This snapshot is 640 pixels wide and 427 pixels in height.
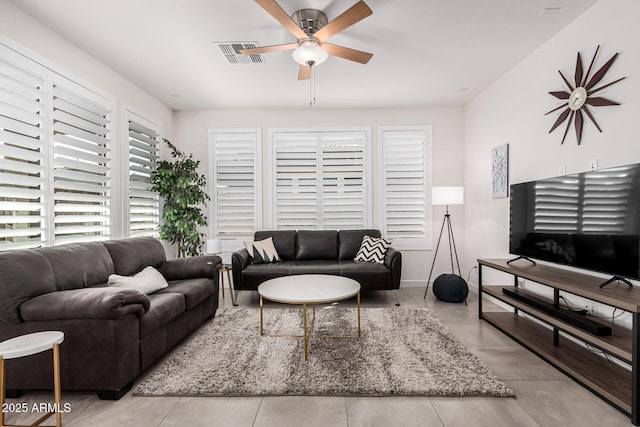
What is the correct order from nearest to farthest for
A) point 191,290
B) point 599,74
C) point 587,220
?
point 587,220, point 599,74, point 191,290

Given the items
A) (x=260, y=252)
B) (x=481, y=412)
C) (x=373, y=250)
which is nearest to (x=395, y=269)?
(x=373, y=250)

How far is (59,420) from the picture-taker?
67.1 inches

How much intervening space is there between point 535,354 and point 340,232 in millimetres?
2768

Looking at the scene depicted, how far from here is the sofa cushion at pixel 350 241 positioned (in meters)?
4.61

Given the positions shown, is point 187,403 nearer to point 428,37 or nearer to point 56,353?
point 56,353

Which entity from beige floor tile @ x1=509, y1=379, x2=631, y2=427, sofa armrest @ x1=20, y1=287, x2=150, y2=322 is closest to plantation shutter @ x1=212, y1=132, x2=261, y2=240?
sofa armrest @ x1=20, y1=287, x2=150, y2=322

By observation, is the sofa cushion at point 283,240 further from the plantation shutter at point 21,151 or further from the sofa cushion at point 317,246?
the plantation shutter at point 21,151

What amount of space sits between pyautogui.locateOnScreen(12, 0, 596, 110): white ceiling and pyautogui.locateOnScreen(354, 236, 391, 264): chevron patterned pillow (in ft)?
6.74

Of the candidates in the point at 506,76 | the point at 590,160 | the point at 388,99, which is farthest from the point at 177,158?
the point at 590,160

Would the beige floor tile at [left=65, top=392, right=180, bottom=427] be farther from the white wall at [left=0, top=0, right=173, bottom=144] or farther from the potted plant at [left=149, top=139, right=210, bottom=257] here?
the white wall at [left=0, top=0, right=173, bottom=144]

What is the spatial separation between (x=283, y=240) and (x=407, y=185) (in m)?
2.12

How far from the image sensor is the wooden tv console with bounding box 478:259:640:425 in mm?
1768

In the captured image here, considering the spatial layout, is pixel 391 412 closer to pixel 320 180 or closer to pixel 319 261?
pixel 319 261

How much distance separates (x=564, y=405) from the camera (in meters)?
1.93
